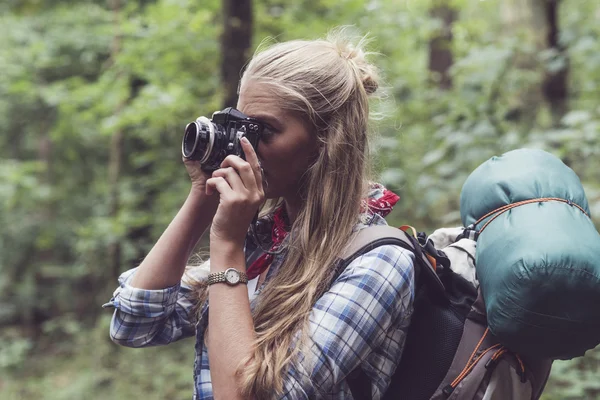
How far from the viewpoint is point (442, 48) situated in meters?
6.89

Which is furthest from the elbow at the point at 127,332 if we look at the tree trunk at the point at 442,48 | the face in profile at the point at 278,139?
the tree trunk at the point at 442,48

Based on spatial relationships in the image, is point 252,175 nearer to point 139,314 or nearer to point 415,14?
point 139,314

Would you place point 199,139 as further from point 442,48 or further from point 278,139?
point 442,48

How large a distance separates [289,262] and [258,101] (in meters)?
0.44

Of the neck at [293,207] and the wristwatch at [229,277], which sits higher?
the neck at [293,207]

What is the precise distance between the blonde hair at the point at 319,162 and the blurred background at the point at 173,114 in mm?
236

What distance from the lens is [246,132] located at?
149 cm

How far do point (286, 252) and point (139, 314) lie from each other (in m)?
0.49

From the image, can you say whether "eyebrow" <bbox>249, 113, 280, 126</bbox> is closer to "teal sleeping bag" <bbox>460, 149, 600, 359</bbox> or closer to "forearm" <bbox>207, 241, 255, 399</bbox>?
"forearm" <bbox>207, 241, 255, 399</bbox>

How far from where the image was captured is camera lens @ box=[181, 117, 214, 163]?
4.92ft

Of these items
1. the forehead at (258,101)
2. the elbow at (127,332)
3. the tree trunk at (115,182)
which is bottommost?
the tree trunk at (115,182)

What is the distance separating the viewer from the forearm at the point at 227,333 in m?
1.31

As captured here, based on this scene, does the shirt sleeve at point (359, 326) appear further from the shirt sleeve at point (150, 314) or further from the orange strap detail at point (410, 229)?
the shirt sleeve at point (150, 314)

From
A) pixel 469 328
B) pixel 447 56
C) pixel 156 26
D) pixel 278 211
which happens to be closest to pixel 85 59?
pixel 156 26
